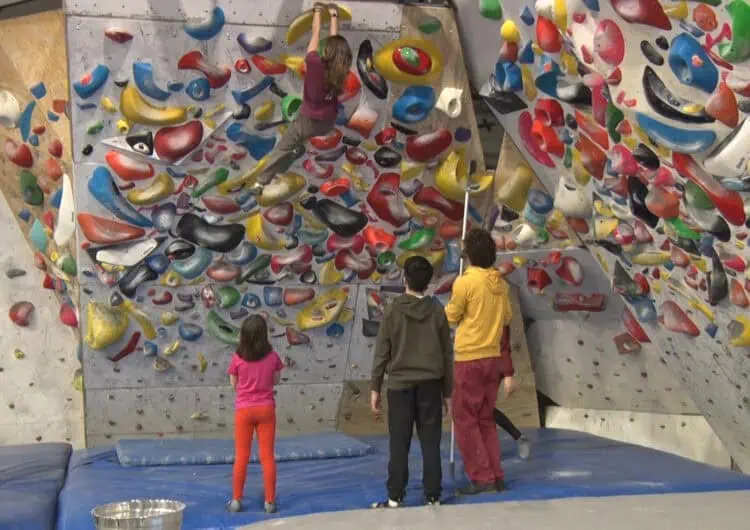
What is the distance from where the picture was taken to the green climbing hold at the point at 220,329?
6102mm

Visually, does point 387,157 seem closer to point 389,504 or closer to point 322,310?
point 322,310

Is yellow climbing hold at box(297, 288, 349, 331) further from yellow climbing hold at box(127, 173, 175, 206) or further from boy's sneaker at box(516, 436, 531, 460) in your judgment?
boy's sneaker at box(516, 436, 531, 460)

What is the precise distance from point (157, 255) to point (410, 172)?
4.96ft

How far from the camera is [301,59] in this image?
521 cm

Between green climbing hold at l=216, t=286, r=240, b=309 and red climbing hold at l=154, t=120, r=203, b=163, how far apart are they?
1.00m

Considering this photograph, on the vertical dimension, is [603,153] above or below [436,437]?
above

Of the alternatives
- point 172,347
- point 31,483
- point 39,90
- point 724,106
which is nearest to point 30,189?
point 39,90

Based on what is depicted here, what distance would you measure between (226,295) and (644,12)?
313cm

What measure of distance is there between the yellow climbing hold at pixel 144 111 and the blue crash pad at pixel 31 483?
1.86 m

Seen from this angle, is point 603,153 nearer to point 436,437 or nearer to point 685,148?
point 685,148

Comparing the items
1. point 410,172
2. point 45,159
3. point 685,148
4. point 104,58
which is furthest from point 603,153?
point 45,159

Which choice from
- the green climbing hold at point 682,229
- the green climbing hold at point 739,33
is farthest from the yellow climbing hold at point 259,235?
the green climbing hold at point 739,33

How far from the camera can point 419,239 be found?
6.12m

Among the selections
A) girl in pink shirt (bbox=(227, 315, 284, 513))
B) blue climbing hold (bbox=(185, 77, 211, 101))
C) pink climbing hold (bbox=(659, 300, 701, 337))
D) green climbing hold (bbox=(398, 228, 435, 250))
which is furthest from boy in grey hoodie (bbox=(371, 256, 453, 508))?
green climbing hold (bbox=(398, 228, 435, 250))
